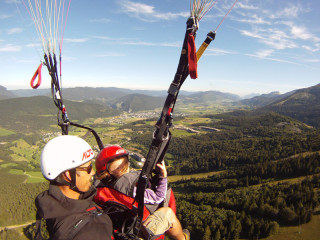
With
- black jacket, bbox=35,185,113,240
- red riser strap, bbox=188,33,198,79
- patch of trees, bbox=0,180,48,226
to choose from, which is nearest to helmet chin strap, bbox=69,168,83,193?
black jacket, bbox=35,185,113,240

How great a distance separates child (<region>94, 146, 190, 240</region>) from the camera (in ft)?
11.3

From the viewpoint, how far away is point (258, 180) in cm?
6894

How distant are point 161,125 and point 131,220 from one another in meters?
1.71

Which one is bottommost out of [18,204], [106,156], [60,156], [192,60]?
[18,204]

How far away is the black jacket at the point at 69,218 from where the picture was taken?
2170 mm

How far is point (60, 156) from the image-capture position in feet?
9.45

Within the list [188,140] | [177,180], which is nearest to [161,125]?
[177,180]

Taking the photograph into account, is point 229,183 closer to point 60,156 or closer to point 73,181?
point 73,181

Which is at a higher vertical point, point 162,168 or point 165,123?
point 165,123

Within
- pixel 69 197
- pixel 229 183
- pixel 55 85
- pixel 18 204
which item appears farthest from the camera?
pixel 229 183

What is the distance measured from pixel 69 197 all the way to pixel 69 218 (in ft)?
1.46

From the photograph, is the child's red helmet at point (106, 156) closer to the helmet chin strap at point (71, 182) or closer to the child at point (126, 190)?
the child at point (126, 190)

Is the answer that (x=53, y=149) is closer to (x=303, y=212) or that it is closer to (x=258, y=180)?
(x=303, y=212)

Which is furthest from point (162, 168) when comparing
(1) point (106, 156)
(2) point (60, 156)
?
(2) point (60, 156)
